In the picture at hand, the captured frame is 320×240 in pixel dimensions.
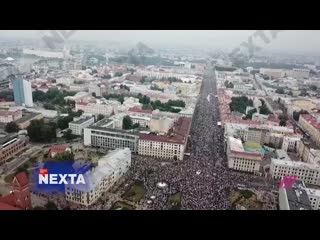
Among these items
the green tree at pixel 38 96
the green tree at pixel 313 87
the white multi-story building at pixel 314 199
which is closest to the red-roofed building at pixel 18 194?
the white multi-story building at pixel 314 199

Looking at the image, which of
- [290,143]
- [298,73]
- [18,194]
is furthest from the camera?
[298,73]

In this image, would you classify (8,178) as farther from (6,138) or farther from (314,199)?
(314,199)

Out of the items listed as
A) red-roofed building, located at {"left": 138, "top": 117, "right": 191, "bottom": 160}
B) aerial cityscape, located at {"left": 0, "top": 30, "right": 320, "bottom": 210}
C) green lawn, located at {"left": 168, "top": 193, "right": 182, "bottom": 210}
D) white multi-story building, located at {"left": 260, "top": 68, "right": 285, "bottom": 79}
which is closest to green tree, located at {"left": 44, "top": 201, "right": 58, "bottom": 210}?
aerial cityscape, located at {"left": 0, "top": 30, "right": 320, "bottom": 210}

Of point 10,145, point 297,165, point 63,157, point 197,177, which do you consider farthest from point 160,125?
point 10,145

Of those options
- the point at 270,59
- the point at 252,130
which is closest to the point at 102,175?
the point at 252,130

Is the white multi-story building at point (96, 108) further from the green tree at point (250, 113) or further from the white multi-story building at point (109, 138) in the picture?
the green tree at point (250, 113)

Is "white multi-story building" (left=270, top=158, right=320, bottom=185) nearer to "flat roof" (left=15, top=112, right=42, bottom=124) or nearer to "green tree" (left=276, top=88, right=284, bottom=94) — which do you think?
"flat roof" (left=15, top=112, right=42, bottom=124)
